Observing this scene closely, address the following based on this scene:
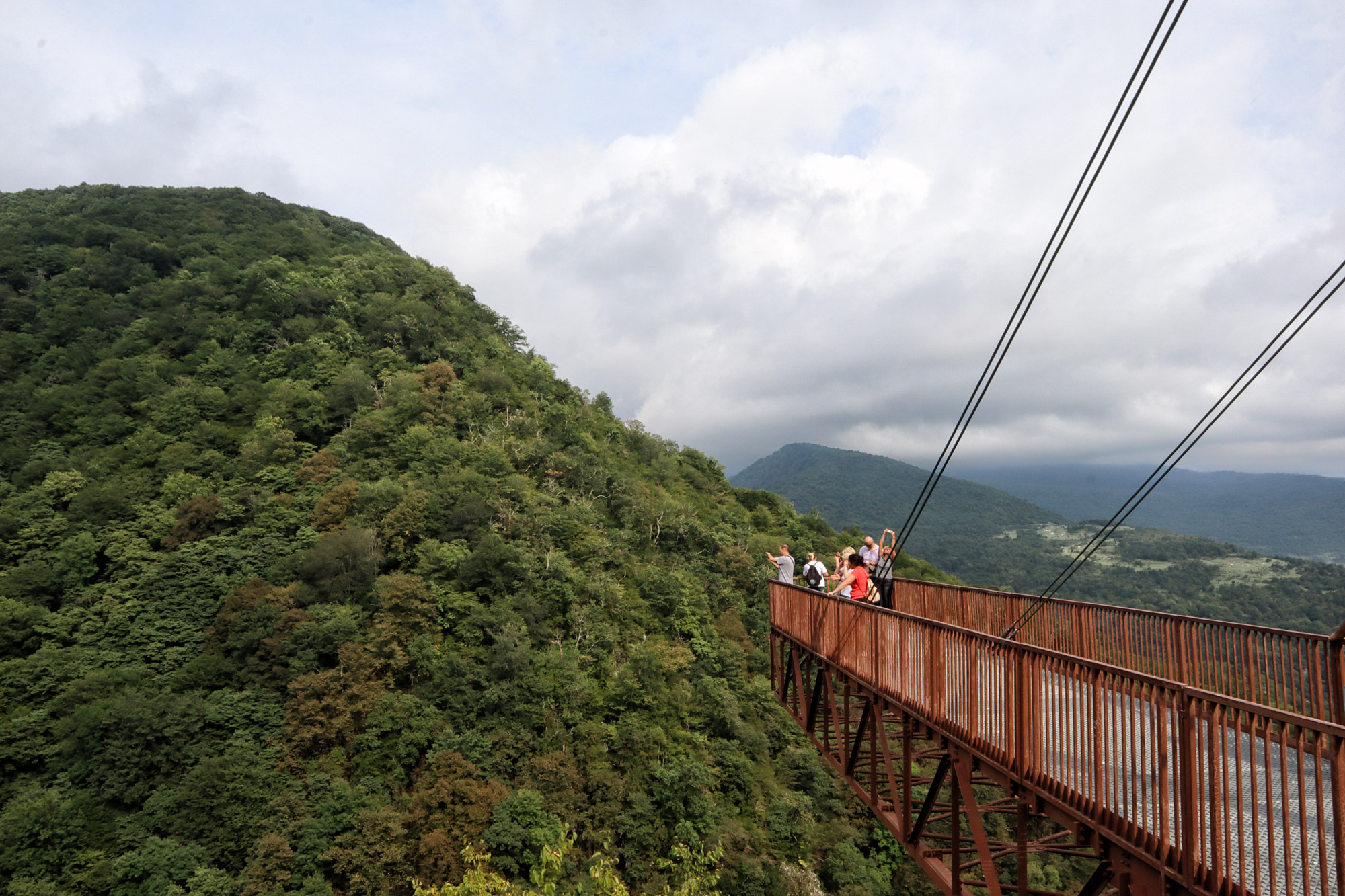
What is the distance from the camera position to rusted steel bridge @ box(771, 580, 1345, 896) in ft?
11.0

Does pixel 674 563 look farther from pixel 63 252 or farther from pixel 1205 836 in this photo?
pixel 63 252

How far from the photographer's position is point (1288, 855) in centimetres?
314

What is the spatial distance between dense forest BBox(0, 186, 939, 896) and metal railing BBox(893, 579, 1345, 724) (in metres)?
21.4

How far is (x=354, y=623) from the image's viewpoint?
33094mm

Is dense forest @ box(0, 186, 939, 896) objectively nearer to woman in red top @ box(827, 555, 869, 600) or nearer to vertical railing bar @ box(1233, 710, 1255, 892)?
woman in red top @ box(827, 555, 869, 600)

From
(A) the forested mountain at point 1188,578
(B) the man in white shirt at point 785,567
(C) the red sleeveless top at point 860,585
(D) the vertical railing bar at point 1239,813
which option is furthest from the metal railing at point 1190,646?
(A) the forested mountain at point 1188,578

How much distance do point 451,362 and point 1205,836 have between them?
55060 millimetres

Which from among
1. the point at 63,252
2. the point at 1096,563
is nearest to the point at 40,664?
the point at 63,252

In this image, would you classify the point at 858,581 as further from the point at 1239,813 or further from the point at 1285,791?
the point at 1285,791

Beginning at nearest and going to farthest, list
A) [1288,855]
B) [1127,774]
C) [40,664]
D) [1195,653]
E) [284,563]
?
[1288,855]
[1127,774]
[1195,653]
[40,664]
[284,563]

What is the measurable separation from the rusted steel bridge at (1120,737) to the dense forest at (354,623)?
21.9 meters

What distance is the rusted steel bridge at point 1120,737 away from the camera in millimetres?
3357

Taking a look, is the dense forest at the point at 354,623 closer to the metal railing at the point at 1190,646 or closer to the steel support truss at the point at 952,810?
the steel support truss at the point at 952,810

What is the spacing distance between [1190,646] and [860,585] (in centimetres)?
402
